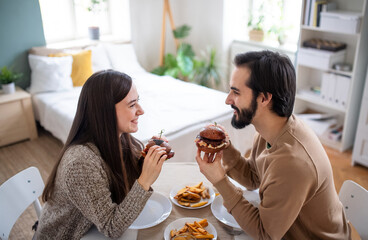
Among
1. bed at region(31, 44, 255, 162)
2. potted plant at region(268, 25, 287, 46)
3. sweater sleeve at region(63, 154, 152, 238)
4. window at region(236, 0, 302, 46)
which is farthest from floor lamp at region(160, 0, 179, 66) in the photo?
sweater sleeve at region(63, 154, 152, 238)

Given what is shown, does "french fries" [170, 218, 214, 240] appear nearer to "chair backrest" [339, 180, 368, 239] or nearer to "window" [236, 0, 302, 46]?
"chair backrest" [339, 180, 368, 239]

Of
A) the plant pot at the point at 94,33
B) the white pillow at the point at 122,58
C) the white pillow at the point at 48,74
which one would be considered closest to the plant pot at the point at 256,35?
the white pillow at the point at 122,58

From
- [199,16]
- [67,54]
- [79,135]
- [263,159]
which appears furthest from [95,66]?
[263,159]

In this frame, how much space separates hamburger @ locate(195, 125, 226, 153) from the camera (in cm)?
141

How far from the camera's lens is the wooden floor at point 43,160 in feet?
9.63

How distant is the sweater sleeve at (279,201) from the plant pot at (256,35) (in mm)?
3228

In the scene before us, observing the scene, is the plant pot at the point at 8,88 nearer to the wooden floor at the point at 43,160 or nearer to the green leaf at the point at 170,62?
the wooden floor at the point at 43,160

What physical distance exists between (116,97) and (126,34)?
11.3ft

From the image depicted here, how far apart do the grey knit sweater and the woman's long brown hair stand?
1.5 inches

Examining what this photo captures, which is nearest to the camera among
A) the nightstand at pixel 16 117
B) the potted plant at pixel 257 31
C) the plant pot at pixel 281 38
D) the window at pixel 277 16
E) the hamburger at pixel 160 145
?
the hamburger at pixel 160 145

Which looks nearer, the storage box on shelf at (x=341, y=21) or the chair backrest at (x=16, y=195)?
the chair backrest at (x=16, y=195)

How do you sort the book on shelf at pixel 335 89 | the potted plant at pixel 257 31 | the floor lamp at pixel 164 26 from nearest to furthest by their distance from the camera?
the book on shelf at pixel 335 89 < the potted plant at pixel 257 31 < the floor lamp at pixel 164 26

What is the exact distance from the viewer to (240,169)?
5.06ft

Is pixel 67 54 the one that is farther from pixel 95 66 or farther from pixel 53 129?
pixel 53 129
